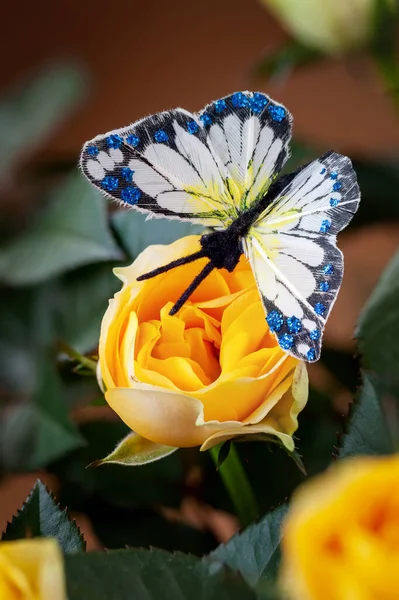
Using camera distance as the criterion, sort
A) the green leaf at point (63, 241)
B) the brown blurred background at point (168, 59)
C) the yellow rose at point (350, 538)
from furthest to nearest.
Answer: the brown blurred background at point (168, 59) < the green leaf at point (63, 241) < the yellow rose at point (350, 538)

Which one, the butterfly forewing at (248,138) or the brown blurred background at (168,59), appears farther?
the brown blurred background at (168,59)

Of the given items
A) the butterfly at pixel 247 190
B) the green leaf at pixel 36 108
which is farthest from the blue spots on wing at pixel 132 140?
the green leaf at pixel 36 108

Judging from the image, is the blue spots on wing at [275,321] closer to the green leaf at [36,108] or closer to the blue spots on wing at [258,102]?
the blue spots on wing at [258,102]

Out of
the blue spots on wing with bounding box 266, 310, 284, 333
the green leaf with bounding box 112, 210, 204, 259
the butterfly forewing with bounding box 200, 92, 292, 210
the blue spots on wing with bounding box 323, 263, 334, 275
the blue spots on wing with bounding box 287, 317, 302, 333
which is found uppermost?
the butterfly forewing with bounding box 200, 92, 292, 210

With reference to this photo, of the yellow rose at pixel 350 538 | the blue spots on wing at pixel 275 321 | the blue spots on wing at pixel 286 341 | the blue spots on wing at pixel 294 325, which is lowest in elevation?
the blue spots on wing at pixel 286 341

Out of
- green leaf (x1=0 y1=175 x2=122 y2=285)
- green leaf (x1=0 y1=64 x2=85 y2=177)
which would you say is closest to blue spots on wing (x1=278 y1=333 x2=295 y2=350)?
green leaf (x1=0 y1=175 x2=122 y2=285)

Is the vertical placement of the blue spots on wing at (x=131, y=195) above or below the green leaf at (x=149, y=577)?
above

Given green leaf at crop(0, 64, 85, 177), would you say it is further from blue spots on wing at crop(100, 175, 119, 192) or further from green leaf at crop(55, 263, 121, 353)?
blue spots on wing at crop(100, 175, 119, 192)
